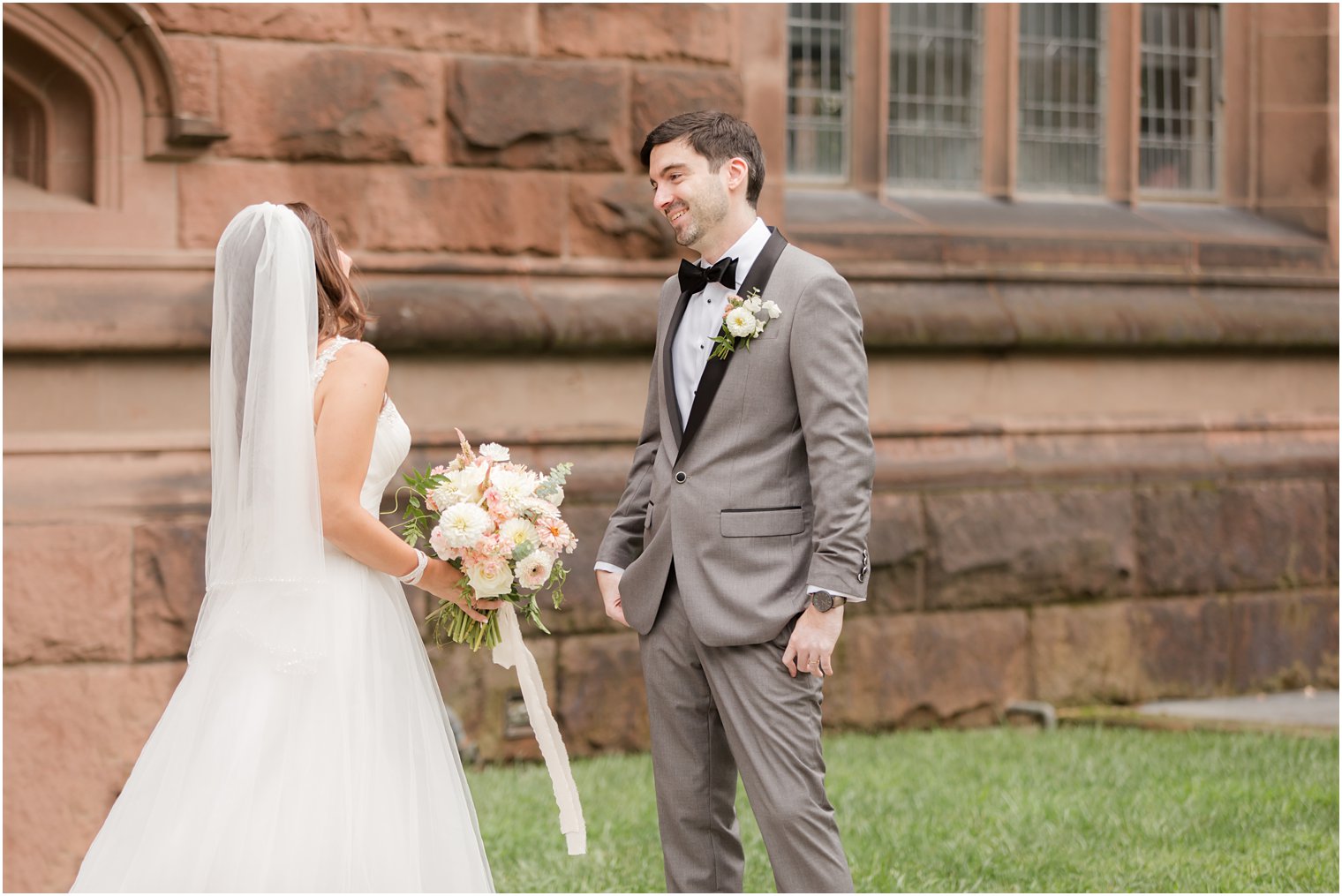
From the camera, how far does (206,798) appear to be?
12.0 ft

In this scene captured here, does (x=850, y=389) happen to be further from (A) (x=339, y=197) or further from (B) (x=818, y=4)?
(B) (x=818, y=4)

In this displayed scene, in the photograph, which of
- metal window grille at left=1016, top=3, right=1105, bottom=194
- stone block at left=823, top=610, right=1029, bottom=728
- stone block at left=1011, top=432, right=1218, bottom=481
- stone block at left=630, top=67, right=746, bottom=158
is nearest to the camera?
stone block at left=630, top=67, right=746, bottom=158

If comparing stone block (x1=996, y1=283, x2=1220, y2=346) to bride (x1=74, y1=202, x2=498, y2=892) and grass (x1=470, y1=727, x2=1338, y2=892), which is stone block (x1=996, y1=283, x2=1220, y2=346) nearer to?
grass (x1=470, y1=727, x2=1338, y2=892)

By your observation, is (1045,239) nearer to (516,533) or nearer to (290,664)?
(516,533)

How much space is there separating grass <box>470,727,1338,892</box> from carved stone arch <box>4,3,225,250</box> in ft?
8.86

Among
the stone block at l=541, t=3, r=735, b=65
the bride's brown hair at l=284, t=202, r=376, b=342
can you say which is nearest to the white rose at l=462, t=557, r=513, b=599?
the bride's brown hair at l=284, t=202, r=376, b=342

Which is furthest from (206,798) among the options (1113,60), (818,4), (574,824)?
(1113,60)

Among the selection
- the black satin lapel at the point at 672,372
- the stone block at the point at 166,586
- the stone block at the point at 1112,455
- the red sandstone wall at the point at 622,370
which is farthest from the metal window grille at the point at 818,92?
the black satin lapel at the point at 672,372

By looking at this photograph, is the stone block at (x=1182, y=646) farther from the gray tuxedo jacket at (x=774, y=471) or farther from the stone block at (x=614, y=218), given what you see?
the gray tuxedo jacket at (x=774, y=471)

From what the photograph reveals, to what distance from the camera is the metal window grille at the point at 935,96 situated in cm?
874

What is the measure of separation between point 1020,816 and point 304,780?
3201 millimetres

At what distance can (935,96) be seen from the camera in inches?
348

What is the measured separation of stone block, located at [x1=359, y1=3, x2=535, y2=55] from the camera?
Result: 6887 mm

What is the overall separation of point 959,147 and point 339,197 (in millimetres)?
3641
